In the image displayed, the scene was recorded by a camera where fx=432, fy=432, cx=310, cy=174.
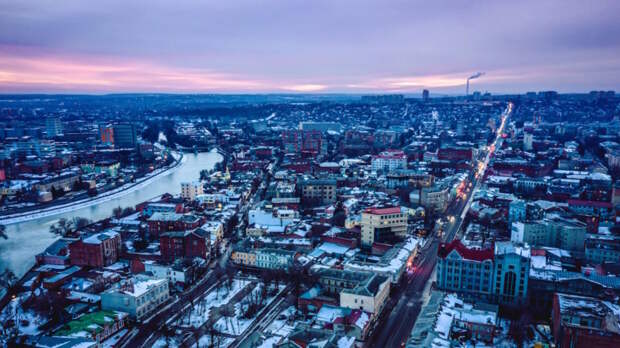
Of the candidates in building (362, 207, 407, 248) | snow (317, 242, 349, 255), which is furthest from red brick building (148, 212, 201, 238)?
building (362, 207, 407, 248)

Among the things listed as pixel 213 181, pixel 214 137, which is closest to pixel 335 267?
pixel 213 181

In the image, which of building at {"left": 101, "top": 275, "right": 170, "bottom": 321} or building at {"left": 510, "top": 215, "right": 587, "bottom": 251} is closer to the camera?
building at {"left": 101, "top": 275, "right": 170, "bottom": 321}

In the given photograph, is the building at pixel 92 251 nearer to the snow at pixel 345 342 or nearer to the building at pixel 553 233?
the snow at pixel 345 342

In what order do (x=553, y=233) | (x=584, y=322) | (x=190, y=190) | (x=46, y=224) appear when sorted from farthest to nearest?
(x=190, y=190)
(x=46, y=224)
(x=553, y=233)
(x=584, y=322)

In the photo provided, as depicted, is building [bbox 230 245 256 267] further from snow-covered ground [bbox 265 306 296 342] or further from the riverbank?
the riverbank

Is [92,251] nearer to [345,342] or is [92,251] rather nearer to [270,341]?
[270,341]

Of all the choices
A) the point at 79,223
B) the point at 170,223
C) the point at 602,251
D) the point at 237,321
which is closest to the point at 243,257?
the point at 237,321
